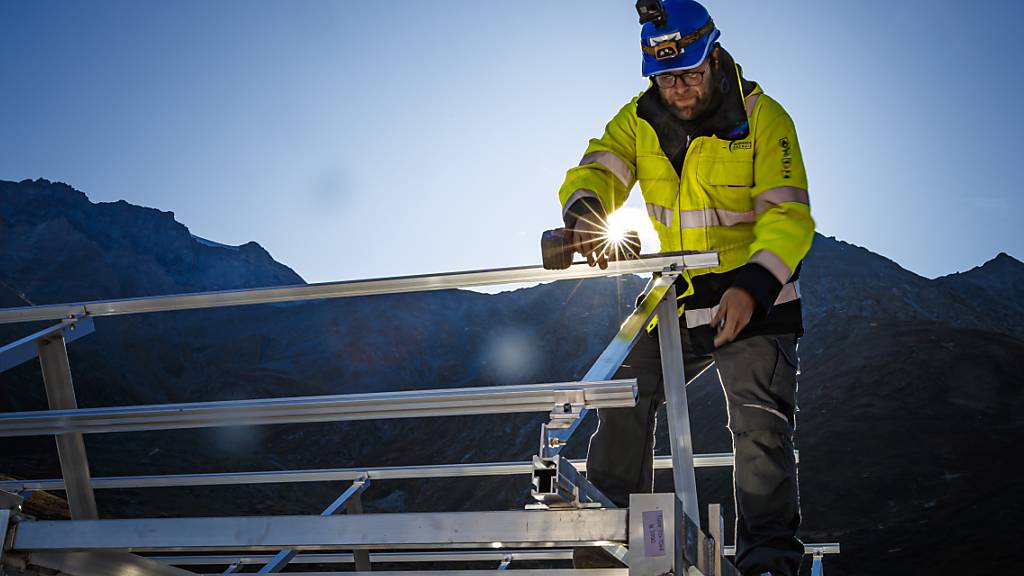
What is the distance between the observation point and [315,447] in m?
34.5

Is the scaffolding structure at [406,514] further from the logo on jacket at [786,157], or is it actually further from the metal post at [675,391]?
the logo on jacket at [786,157]

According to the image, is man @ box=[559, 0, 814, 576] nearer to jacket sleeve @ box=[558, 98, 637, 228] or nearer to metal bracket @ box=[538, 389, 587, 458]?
jacket sleeve @ box=[558, 98, 637, 228]

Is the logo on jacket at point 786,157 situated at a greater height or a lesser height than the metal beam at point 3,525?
greater

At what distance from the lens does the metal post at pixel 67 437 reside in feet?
8.59

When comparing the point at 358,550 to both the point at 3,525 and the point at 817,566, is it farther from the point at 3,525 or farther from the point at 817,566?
the point at 3,525

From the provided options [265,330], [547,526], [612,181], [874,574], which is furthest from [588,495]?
[265,330]

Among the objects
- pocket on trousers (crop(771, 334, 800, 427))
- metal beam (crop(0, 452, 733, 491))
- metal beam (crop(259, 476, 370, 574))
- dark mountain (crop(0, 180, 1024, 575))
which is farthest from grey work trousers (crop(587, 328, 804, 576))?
dark mountain (crop(0, 180, 1024, 575))

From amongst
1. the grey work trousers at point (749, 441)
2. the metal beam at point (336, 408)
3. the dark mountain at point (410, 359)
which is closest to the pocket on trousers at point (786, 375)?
the grey work trousers at point (749, 441)

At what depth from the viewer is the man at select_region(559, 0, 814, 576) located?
257cm

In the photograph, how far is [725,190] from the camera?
2816 mm

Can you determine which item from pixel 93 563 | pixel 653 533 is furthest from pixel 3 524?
pixel 653 533

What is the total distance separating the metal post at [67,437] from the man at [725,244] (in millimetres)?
1330

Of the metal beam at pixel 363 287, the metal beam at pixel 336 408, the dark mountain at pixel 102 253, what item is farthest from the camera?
the dark mountain at pixel 102 253

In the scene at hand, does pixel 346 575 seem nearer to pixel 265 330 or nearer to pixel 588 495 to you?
pixel 588 495
